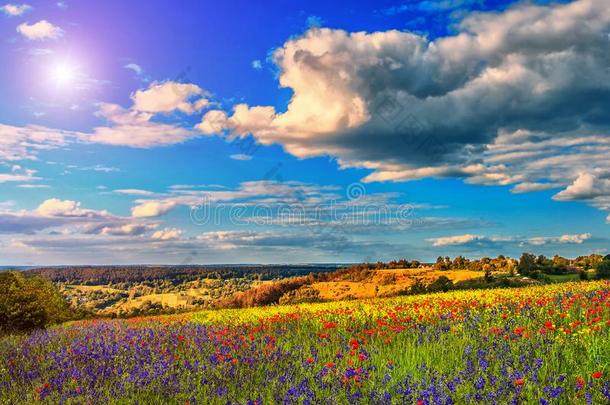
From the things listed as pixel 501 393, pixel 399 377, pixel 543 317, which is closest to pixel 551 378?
pixel 501 393

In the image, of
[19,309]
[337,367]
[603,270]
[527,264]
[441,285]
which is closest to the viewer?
[337,367]

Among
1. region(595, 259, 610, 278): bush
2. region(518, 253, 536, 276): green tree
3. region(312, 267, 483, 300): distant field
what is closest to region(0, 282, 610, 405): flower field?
region(595, 259, 610, 278): bush

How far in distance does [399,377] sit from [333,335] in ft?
13.5

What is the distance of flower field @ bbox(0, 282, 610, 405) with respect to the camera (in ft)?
18.0

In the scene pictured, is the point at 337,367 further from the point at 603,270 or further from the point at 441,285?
the point at 603,270

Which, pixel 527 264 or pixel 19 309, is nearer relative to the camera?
pixel 19 309

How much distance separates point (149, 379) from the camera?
6.67 m

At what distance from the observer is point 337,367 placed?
274 inches

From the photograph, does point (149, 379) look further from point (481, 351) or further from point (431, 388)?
point (481, 351)

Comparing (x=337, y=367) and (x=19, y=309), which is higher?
(x=337, y=367)

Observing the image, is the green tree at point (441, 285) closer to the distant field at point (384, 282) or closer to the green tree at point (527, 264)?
the distant field at point (384, 282)

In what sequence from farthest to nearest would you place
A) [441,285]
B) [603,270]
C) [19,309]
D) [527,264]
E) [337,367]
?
[527,264] < [441,285] < [603,270] < [19,309] < [337,367]

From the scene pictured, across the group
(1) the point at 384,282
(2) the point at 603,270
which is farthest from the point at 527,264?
(1) the point at 384,282

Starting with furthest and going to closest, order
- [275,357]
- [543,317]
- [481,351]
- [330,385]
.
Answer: [543,317], [275,357], [481,351], [330,385]
